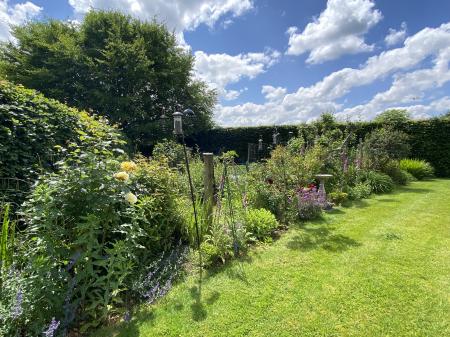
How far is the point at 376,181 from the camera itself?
25.4ft

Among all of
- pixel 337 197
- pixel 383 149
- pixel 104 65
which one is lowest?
pixel 337 197

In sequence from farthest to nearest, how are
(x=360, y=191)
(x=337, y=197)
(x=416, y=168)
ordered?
1. (x=416, y=168)
2. (x=360, y=191)
3. (x=337, y=197)

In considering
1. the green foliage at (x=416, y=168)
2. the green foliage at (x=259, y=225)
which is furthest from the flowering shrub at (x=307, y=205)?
the green foliage at (x=416, y=168)

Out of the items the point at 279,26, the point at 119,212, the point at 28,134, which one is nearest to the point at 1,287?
the point at 119,212

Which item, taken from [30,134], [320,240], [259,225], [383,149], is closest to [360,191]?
[383,149]

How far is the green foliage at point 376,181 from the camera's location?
7.64 meters

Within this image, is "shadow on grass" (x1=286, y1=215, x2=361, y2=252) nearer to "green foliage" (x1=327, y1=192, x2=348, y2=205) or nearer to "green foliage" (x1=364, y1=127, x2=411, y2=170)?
"green foliage" (x1=327, y1=192, x2=348, y2=205)

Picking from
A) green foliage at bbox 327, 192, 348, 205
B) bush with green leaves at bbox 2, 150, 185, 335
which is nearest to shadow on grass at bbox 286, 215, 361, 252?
green foliage at bbox 327, 192, 348, 205

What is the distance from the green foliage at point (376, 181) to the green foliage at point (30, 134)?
22.6 ft

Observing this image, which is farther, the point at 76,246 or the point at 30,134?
the point at 30,134

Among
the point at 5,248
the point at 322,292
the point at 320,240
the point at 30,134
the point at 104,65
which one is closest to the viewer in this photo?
the point at 5,248

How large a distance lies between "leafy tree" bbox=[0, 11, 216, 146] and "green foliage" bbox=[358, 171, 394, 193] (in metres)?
9.57

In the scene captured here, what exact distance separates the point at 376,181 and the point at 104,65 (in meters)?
12.8

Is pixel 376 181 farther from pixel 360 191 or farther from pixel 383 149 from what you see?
pixel 383 149
